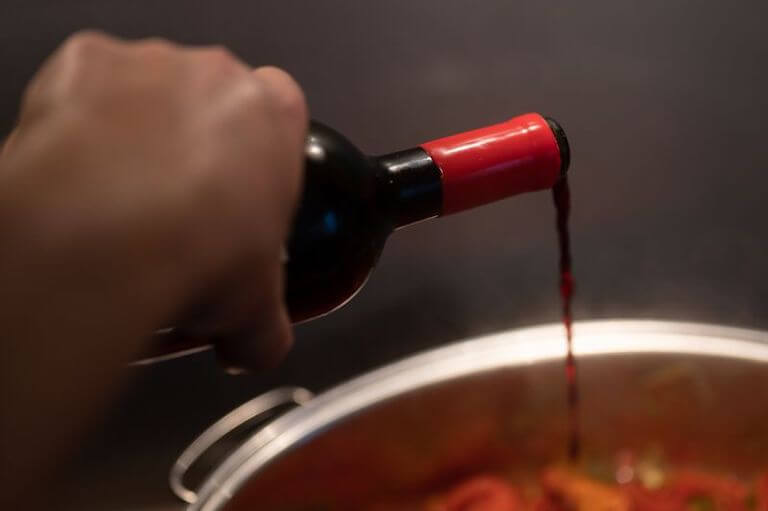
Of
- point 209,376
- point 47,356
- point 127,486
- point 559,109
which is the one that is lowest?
point 127,486

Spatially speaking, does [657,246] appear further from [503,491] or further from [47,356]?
[47,356]

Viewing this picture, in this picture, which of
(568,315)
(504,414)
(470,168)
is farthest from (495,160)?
(504,414)

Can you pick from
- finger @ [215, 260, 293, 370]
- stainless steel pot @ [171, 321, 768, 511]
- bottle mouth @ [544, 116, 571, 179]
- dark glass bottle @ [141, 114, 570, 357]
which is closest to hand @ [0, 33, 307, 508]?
finger @ [215, 260, 293, 370]

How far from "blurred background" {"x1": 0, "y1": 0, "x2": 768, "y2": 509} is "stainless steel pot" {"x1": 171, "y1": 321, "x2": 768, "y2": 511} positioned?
0.10 m

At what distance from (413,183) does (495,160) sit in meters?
0.05

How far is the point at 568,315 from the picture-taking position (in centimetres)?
67

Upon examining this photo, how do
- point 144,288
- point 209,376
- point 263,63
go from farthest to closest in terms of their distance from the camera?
point 209,376
point 263,63
point 144,288

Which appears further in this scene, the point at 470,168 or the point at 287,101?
the point at 470,168

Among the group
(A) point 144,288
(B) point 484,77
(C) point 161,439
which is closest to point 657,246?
(B) point 484,77

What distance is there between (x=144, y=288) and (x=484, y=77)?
0.56m

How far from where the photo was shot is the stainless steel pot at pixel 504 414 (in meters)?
0.73

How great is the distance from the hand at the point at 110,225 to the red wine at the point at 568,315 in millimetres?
288

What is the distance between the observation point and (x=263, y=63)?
0.73m

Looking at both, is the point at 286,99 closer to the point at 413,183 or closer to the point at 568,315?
the point at 413,183
